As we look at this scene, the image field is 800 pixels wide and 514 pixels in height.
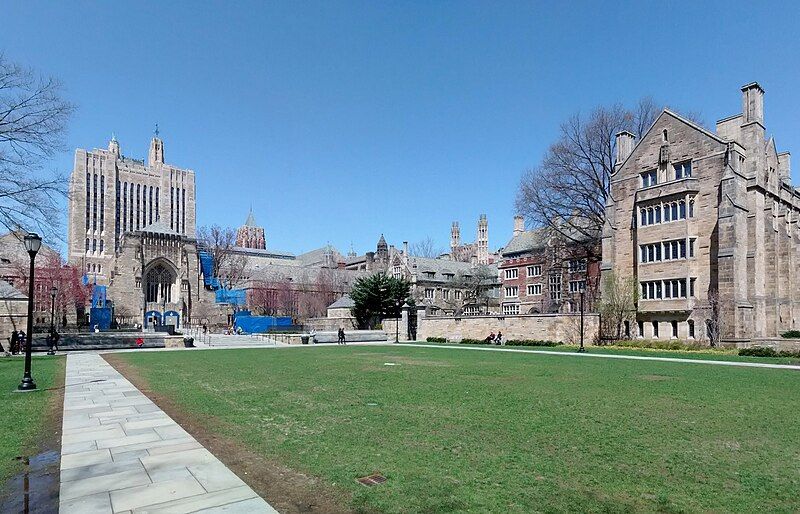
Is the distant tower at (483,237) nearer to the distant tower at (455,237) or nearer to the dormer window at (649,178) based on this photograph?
the distant tower at (455,237)

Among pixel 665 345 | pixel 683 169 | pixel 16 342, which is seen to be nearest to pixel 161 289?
pixel 16 342

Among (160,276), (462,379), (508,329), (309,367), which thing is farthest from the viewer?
(160,276)

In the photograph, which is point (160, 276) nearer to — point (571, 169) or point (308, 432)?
point (571, 169)

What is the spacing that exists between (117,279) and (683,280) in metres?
60.4

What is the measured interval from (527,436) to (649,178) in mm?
33409

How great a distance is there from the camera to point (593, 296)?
43.7m

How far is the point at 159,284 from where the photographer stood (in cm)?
6881

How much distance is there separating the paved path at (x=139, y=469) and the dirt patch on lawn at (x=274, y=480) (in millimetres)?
143

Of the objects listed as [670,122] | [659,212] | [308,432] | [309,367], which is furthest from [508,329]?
[308,432]

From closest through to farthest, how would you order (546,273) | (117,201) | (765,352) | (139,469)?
(139,469) → (765,352) → (546,273) → (117,201)

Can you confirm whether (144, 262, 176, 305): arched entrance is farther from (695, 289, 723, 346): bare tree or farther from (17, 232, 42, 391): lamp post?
(695, 289, 723, 346): bare tree

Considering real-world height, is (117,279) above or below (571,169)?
below

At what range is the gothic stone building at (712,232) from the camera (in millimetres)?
31062

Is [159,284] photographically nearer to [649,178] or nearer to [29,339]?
[29,339]
